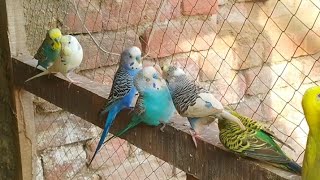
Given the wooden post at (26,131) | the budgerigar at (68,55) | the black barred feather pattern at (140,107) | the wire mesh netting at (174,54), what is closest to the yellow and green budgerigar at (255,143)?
the black barred feather pattern at (140,107)

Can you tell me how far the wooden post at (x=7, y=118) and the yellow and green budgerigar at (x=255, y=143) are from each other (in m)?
0.61

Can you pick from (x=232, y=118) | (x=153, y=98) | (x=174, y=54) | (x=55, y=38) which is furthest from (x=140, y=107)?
(x=174, y=54)

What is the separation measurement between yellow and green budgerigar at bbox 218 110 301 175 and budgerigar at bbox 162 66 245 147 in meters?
0.01

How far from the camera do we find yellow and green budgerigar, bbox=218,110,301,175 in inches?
23.9

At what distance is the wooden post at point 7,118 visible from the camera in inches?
44.4

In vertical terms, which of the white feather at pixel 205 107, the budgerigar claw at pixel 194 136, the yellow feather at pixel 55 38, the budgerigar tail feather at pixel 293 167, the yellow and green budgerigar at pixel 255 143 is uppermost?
the yellow feather at pixel 55 38

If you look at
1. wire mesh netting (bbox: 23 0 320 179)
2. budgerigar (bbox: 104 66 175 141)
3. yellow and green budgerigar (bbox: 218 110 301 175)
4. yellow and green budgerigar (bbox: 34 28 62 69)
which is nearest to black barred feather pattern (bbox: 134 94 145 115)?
budgerigar (bbox: 104 66 175 141)

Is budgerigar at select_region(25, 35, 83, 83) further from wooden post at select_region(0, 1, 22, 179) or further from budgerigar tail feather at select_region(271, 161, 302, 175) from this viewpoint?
budgerigar tail feather at select_region(271, 161, 302, 175)

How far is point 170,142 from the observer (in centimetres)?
74

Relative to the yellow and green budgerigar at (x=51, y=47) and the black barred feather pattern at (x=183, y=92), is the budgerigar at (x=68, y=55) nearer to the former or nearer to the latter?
the yellow and green budgerigar at (x=51, y=47)

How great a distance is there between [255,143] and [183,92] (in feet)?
0.36

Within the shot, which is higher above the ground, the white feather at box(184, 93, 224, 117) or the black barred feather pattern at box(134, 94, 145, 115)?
the black barred feather pattern at box(134, 94, 145, 115)

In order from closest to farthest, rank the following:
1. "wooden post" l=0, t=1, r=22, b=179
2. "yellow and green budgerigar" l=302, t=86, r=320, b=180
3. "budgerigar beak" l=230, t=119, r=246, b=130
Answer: "yellow and green budgerigar" l=302, t=86, r=320, b=180 → "budgerigar beak" l=230, t=119, r=246, b=130 → "wooden post" l=0, t=1, r=22, b=179

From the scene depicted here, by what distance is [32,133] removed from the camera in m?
1.16
